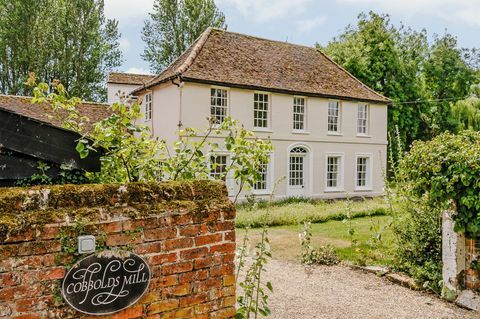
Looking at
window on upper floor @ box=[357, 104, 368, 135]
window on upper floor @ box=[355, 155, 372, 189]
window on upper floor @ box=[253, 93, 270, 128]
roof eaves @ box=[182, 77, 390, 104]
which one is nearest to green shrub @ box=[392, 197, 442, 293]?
roof eaves @ box=[182, 77, 390, 104]

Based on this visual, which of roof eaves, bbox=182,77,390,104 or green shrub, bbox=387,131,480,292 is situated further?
roof eaves, bbox=182,77,390,104

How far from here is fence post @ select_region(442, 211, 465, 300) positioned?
6.65m

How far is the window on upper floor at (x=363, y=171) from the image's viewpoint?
24.2 meters

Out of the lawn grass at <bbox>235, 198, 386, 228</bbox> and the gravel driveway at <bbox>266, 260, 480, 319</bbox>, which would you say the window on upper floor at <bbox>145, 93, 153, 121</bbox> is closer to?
the lawn grass at <bbox>235, 198, 386, 228</bbox>

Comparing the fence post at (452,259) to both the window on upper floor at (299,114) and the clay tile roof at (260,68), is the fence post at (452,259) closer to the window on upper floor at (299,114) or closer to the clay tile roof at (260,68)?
the clay tile roof at (260,68)

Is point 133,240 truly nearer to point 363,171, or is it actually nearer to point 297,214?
point 297,214

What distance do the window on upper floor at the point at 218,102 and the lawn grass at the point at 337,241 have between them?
747cm

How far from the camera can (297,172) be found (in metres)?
22.1

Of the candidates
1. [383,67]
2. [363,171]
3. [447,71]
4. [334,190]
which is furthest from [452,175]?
[447,71]

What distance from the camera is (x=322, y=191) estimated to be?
22484 mm

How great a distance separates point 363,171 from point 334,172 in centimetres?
231

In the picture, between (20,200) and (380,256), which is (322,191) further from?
(20,200)

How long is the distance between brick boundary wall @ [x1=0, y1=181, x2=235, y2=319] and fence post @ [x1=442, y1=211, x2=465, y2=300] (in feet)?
15.7

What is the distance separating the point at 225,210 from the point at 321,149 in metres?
19.7
